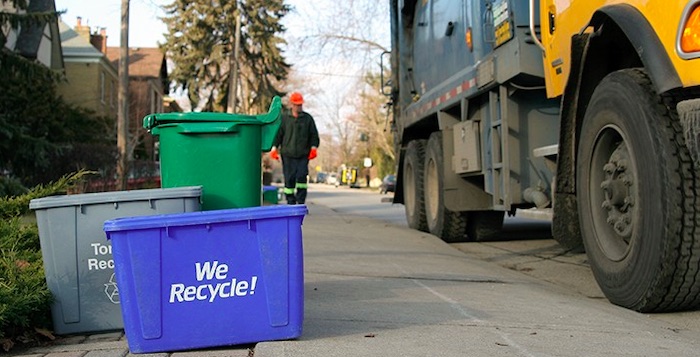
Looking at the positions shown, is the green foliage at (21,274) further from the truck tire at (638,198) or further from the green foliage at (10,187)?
the green foliage at (10,187)

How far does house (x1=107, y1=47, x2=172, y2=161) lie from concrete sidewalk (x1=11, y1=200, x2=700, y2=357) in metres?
26.8

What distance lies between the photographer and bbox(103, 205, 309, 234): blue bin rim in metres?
3.48

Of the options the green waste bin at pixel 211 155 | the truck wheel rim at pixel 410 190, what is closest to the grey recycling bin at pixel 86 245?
the green waste bin at pixel 211 155

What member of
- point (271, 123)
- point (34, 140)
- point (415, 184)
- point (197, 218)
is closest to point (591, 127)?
point (271, 123)

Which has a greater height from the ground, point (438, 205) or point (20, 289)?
point (438, 205)

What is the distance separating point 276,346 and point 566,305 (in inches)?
86.9

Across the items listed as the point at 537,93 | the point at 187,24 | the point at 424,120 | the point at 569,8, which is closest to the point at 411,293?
the point at 569,8

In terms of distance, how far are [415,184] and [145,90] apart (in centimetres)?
3375

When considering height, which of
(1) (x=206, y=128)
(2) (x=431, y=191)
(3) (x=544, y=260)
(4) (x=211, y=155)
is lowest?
(3) (x=544, y=260)

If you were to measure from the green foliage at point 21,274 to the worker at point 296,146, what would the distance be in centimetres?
591

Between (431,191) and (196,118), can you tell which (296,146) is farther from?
(196,118)

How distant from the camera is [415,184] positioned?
11.1 meters

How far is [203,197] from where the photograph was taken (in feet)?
15.2

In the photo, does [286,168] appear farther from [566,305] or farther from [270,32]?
[270,32]
